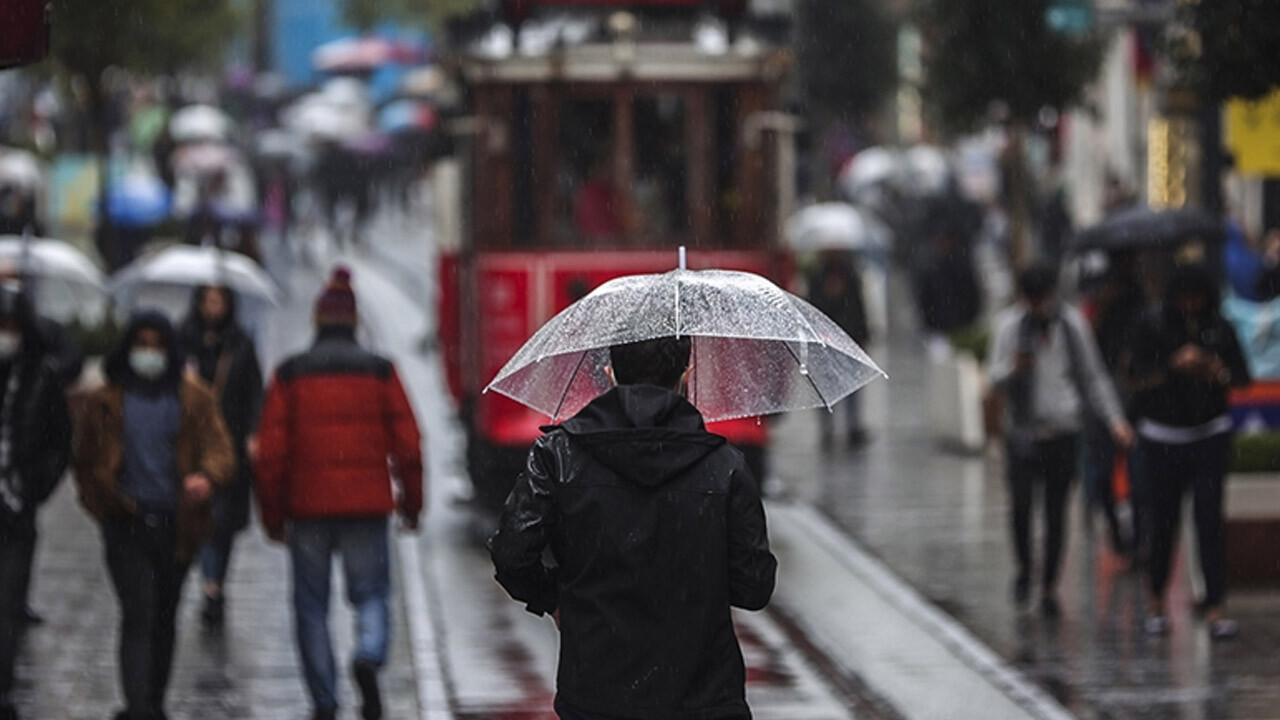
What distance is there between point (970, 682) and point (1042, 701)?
0.57 m

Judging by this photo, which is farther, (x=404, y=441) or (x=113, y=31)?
(x=113, y=31)

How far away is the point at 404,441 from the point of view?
977 centimetres

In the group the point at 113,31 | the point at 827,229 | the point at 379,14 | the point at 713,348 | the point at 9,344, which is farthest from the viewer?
the point at 379,14

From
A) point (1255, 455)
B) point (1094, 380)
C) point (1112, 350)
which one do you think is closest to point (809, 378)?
point (1094, 380)

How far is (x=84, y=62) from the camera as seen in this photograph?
24.3 m

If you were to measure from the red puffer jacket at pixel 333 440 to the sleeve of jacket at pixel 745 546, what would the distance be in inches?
165

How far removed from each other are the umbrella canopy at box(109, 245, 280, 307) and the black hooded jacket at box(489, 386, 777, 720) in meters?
7.32

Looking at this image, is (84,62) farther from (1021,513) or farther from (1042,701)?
(1042,701)

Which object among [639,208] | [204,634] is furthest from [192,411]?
[639,208]

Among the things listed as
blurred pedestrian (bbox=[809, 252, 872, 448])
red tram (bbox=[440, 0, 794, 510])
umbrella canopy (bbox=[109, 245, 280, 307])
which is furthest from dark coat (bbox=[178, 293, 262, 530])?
blurred pedestrian (bbox=[809, 252, 872, 448])

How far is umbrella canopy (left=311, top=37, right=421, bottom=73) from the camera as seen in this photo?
1956 inches

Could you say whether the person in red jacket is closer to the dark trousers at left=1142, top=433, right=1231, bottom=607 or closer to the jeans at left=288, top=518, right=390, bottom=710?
the jeans at left=288, top=518, right=390, bottom=710

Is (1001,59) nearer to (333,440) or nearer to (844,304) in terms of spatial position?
(844,304)

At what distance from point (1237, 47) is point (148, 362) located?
17.6 feet
